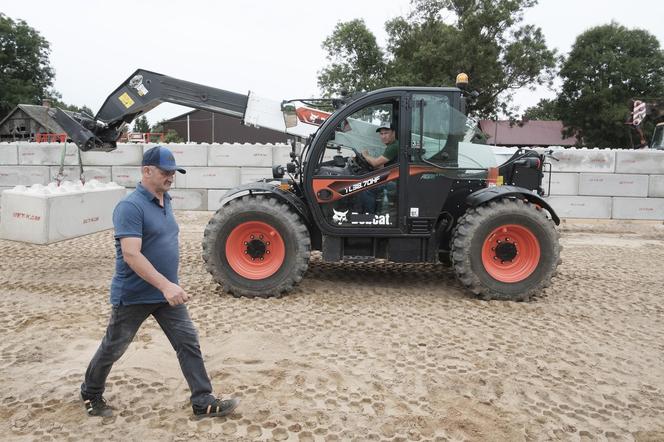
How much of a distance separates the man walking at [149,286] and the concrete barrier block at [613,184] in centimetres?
1055

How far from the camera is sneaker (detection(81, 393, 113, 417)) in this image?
317 cm

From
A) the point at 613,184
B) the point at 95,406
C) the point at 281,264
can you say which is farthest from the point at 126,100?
the point at 613,184

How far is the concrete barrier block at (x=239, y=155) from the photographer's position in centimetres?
1159

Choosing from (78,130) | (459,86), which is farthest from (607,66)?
(78,130)

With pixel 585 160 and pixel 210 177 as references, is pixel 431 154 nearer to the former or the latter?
pixel 210 177

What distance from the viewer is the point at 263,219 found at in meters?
5.72

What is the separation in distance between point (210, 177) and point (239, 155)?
0.82 m

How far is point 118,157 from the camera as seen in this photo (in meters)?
11.6

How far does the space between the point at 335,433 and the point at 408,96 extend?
3.72m

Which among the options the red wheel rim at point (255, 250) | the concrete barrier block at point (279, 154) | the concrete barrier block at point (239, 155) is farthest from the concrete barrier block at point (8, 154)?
the red wheel rim at point (255, 250)

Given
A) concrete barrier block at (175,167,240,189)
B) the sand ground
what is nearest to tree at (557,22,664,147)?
concrete barrier block at (175,167,240,189)

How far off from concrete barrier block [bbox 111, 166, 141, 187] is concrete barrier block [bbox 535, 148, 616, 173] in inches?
360

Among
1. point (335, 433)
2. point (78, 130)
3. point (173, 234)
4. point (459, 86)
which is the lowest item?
point (335, 433)

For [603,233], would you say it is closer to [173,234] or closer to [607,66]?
[173,234]
